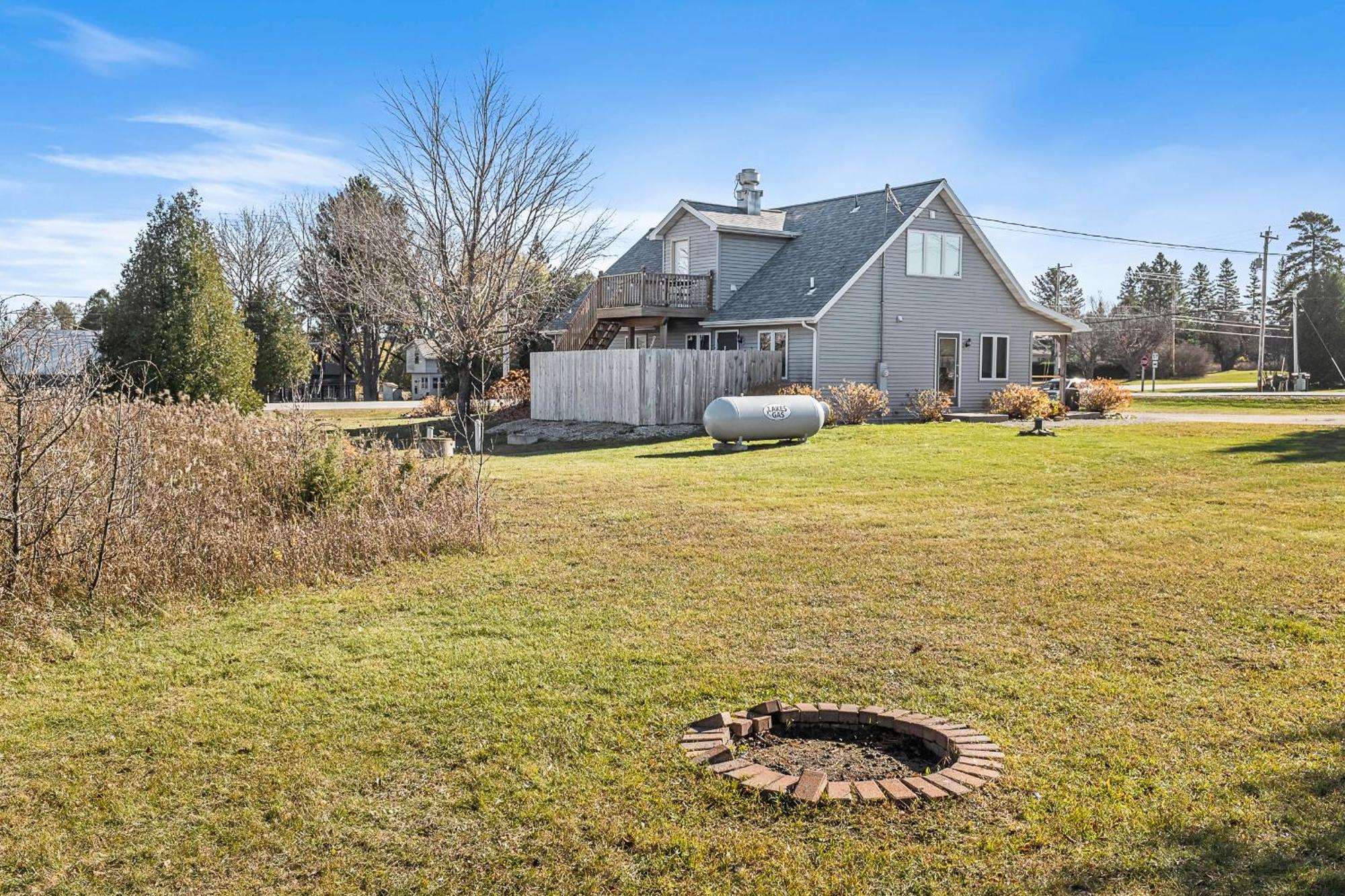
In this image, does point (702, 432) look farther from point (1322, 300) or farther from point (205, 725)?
point (1322, 300)

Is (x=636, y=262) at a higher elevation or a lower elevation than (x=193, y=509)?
higher

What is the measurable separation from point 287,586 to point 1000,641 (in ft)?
18.1

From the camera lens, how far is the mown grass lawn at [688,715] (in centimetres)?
396

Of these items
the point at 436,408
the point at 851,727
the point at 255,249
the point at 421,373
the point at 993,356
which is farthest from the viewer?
the point at 421,373

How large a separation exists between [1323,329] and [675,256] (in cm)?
4092

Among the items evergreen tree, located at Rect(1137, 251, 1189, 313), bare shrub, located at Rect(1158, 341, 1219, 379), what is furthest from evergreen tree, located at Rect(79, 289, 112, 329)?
evergreen tree, located at Rect(1137, 251, 1189, 313)

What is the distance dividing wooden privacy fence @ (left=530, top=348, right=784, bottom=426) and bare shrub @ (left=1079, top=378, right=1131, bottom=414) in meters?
8.41

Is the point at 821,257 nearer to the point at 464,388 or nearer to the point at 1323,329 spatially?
the point at 464,388

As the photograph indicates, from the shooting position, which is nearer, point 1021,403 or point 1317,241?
point 1021,403

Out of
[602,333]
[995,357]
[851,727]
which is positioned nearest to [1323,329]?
[995,357]

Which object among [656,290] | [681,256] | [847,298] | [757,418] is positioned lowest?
[757,418]

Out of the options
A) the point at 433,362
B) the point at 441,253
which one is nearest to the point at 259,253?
the point at 433,362

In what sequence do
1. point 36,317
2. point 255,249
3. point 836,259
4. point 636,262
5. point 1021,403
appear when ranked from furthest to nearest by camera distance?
point 255,249 → point 636,262 → point 836,259 → point 1021,403 → point 36,317

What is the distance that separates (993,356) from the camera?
30.3 meters
